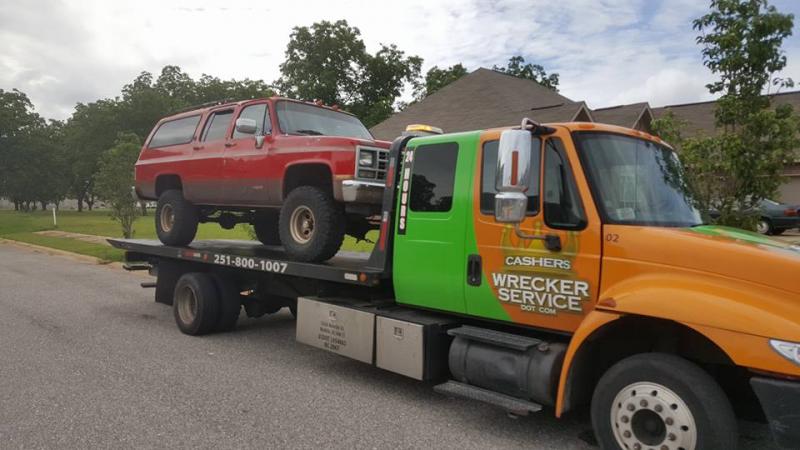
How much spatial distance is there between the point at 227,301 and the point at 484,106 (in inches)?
737

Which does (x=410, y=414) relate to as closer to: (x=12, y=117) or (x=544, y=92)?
(x=544, y=92)

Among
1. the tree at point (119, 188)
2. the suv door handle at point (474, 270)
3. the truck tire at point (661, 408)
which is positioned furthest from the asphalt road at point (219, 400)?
the tree at point (119, 188)

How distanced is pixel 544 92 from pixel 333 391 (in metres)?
23.3

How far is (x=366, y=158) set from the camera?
5.89 m

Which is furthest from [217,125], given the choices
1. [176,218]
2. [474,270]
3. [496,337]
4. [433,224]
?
[496,337]

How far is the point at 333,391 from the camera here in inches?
209

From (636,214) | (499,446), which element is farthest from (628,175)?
(499,446)

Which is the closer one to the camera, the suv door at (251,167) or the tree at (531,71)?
the suv door at (251,167)

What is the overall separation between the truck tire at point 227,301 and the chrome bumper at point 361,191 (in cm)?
259

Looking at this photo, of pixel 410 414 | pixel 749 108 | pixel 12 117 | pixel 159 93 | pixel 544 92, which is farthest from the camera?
pixel 159 93

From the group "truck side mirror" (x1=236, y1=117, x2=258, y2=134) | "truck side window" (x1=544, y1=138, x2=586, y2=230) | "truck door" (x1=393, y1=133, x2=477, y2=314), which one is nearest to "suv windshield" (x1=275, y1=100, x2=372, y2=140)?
"truck side mirror" (x1=236, y1=117, x2=258, y2=134)

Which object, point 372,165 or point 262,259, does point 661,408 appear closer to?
point 372,165

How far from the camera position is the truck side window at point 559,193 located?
4.02 meters

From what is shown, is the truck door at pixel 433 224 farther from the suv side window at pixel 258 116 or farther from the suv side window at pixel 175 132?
the suv side window at pixel 175 132
